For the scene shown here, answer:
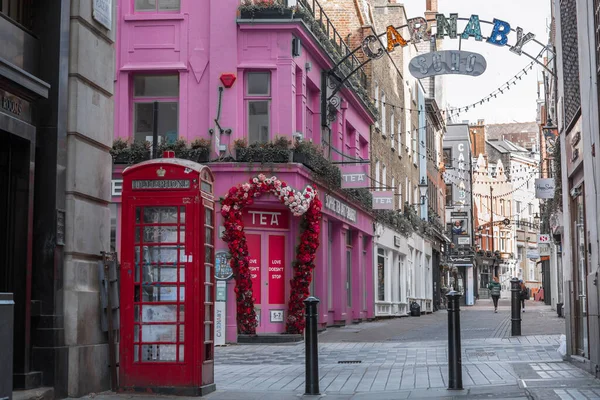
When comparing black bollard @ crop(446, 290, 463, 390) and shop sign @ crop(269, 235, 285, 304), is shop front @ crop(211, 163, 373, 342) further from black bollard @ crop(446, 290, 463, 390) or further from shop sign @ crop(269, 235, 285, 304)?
black bollard @ crop(446, 290, 463, 390)

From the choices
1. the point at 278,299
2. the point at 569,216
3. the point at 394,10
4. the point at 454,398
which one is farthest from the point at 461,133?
the point at 454,398

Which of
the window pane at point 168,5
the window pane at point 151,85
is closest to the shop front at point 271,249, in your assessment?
the window pane at point 151,85

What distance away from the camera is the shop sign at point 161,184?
11.1 metres

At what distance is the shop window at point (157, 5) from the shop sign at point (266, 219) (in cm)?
546

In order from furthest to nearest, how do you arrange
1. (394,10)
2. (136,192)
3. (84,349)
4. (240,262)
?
(394,10) < (240,262) < (136,192) < (84,349)

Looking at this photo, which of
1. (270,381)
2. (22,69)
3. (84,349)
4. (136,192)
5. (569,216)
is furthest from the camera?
(569,216)

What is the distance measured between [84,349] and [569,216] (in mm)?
7829

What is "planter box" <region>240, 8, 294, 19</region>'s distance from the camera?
77.5 ft

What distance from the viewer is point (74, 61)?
423 inches

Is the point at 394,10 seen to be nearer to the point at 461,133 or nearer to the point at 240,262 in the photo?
the point at 240,262

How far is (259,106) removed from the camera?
23750 mm

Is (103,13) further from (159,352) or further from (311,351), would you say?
(311,351)

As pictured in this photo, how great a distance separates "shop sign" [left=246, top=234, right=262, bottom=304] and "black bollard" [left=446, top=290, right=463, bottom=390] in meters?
12.8

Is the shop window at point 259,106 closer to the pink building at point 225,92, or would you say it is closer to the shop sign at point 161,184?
the pink building at point 225,92
